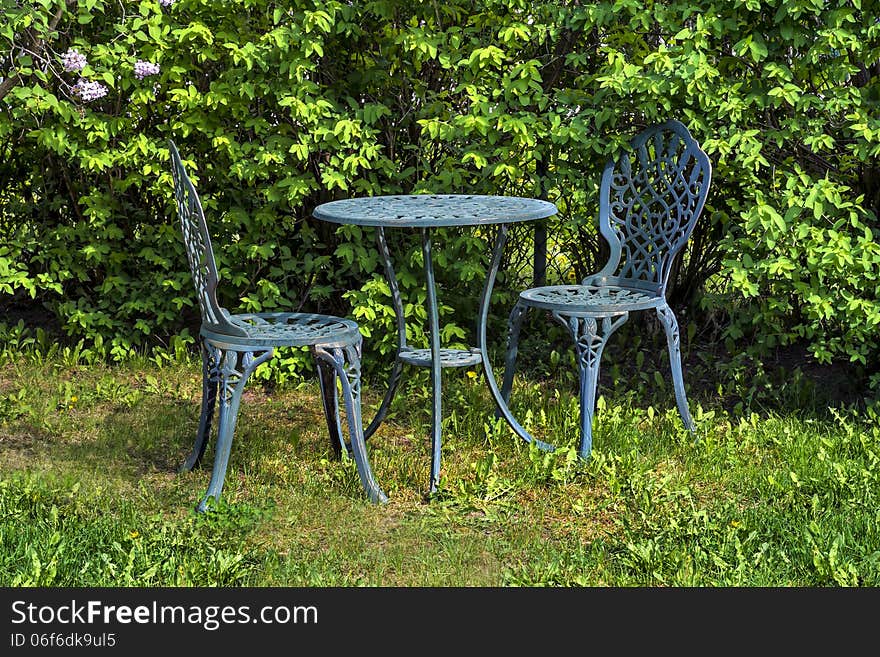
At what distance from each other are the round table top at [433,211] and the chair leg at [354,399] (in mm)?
441

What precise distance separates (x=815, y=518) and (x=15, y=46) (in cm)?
364

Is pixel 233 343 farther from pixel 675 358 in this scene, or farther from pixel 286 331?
pixel 675 358

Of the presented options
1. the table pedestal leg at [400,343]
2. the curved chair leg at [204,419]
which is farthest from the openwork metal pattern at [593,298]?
the curved chair leg at [204,419]

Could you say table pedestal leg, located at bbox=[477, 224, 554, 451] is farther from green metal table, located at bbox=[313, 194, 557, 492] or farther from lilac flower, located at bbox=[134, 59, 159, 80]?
lilac flower, located at bbox=[134, 59, 159, 80]

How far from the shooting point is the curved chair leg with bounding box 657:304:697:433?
14.7 feet

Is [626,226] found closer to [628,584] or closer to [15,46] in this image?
[628,584]

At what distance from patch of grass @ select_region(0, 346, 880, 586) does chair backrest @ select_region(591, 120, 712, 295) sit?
1.96 feet

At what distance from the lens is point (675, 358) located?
4539 millimetres

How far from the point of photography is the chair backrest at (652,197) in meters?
4.57

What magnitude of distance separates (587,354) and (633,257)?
27.7 inches

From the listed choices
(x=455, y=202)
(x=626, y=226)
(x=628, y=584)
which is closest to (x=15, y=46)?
(x=455, y=202)

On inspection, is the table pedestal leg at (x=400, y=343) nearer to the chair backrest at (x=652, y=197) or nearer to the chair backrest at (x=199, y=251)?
the chair backrest at (x=199, y=251)

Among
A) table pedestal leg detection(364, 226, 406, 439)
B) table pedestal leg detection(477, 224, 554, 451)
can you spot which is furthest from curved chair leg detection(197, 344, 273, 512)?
table pedestal leg detection(477, 224, 554, 451)

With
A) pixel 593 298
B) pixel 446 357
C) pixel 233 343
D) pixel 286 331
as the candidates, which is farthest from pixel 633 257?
pixel 233 343
